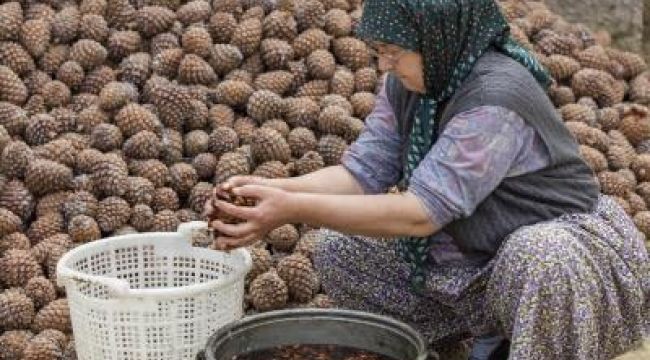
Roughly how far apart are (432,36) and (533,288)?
2.55ft

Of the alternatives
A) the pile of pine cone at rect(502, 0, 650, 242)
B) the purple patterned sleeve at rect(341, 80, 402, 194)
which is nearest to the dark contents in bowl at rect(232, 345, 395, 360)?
the purple patterned sleeve at rect(341, 80, 402, 194)

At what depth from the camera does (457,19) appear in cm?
329

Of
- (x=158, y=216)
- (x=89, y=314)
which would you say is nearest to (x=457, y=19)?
(x=89, y=314)

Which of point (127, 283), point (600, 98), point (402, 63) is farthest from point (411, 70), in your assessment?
point (600, 98)

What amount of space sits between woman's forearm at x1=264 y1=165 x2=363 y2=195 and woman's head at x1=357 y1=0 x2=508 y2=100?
0.45m

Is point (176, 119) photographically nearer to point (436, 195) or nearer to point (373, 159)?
point (373, 159)

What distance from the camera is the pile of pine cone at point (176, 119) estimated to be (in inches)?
175

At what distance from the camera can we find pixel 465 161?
10.5 ft

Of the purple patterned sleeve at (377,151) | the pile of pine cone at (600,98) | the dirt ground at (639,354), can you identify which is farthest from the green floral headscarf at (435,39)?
the pile of pine cone at (600,98)

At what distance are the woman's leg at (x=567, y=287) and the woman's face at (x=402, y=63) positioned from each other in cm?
55

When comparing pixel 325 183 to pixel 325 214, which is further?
pixel 325 183

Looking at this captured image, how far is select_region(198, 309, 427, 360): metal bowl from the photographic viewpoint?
319 centimetres

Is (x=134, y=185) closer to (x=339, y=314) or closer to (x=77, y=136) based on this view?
(x=77, y=136)

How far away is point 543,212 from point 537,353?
0.44m
